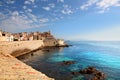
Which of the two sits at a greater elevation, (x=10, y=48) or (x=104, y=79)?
(x=10, y=48)

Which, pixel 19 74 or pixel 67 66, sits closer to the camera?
pixel 19 74

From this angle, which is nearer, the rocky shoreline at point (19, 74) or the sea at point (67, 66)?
the rocky shoreline at point (19, 74)

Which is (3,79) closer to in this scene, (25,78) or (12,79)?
(12,79)

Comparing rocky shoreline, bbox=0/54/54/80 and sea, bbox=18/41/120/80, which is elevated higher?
rocky shoreline, bbox=0/54/54/80

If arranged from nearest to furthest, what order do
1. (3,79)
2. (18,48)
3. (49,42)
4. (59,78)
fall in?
(3,79), (59,78), (18,48), (49,42)

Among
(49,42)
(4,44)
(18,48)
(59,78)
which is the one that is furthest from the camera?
(49,42)

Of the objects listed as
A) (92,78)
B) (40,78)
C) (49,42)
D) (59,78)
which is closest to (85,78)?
(92,78)

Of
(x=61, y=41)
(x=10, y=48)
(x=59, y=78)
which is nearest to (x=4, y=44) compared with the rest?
(x=10, y=48)

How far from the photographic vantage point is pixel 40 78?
9.82 meters

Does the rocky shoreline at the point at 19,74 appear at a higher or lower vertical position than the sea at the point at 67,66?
higher

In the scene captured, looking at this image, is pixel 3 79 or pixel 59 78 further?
pixel 59 78

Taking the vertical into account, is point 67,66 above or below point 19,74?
below

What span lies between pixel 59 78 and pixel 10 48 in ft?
73.3

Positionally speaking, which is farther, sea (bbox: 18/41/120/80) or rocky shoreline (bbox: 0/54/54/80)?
sea (bbox: 18/41/120/80)
